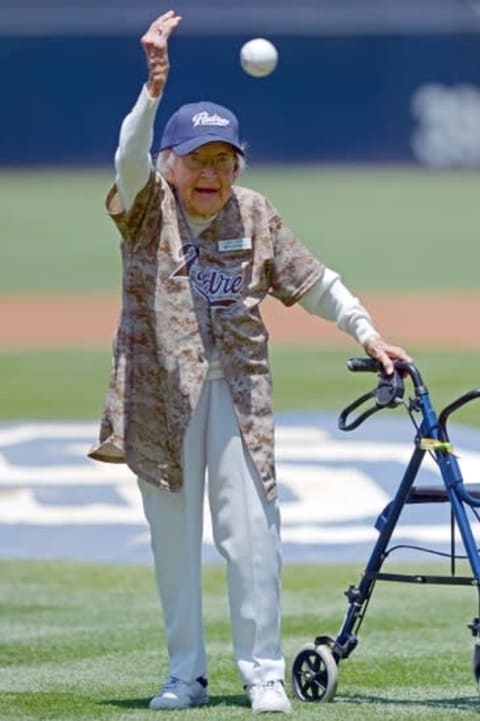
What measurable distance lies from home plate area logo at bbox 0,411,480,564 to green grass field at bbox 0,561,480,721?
41cm

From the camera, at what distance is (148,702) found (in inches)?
253

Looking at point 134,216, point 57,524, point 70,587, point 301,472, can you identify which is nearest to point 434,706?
point 134,216

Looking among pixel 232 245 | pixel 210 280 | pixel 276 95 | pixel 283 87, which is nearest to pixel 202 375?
pixel 210 280

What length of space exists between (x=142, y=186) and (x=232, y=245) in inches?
13.7

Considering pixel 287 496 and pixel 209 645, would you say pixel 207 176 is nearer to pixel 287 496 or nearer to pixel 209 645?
pixel 209 645

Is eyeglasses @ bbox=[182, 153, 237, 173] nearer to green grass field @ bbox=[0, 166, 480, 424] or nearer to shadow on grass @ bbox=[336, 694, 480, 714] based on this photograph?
shadow on grass @ bbox=[336, 694, 480, 714]

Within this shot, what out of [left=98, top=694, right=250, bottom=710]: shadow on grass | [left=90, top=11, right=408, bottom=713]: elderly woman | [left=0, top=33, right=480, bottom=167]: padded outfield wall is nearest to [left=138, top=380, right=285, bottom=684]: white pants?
[left=90, top=11, right=408, bottom=713]: elderly woman

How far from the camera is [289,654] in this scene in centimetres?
746

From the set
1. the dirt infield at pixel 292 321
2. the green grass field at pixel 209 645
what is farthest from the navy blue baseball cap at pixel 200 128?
the dirt infield at pixel 292 321

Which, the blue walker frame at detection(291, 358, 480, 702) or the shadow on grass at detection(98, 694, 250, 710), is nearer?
the blue walker frame at detection(291, 358, 480, 702)

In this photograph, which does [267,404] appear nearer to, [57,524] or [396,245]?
Answer: [57,524]

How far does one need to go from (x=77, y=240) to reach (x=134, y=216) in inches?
977

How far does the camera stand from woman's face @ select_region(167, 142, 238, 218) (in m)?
6.14

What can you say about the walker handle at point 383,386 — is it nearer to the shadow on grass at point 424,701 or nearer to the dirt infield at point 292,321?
the shadow on grass at point 424,701
